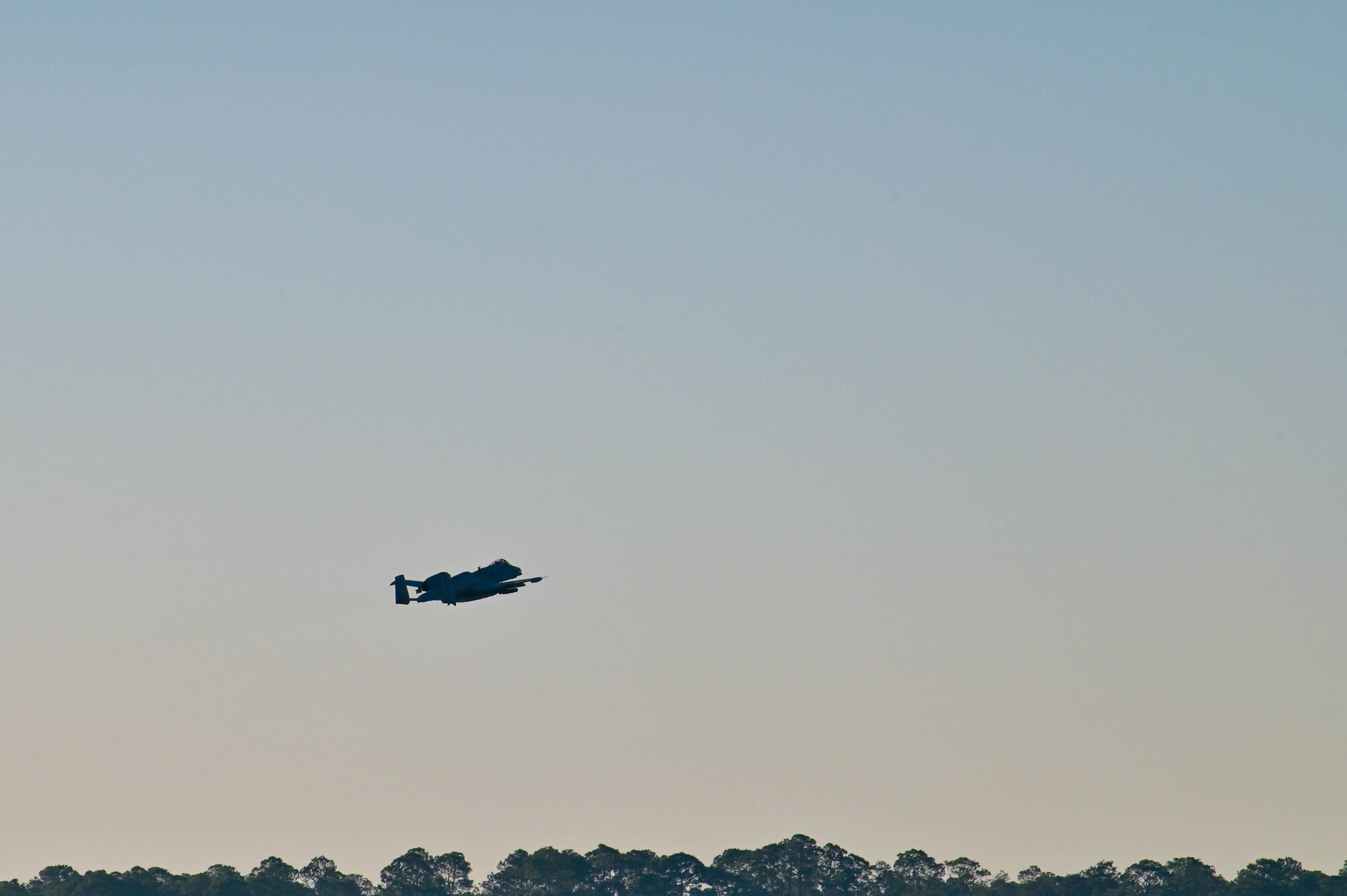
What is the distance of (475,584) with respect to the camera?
172m

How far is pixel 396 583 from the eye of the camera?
184875 millimetres

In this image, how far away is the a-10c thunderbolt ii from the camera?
562 ft

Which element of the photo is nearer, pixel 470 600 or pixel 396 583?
pixel 470 600

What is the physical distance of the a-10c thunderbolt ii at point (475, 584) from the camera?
171 m

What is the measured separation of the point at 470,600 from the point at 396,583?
13.8 m

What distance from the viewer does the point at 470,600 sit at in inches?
6811
